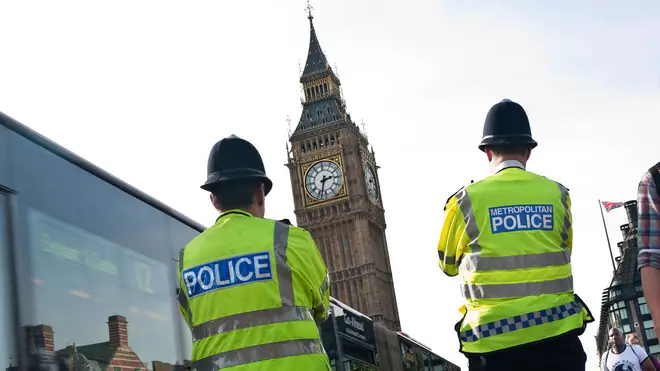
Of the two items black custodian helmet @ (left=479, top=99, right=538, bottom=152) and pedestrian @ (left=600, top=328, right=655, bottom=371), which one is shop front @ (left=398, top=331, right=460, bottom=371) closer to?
pedestrian @ (left=600, top=328, right=655, bottom=371)

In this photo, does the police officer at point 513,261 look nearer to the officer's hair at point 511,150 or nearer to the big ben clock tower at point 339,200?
the officer's hair at point 511,150

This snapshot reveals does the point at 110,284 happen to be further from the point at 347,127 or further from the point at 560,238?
the point at 347,127

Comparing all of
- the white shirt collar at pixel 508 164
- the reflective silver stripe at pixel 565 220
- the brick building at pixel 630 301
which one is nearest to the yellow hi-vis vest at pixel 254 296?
the white shirt collar at pixel 508 164

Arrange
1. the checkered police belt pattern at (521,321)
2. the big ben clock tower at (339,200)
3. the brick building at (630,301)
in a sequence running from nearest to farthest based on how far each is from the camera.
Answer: the checkered police belt pattern at (521,321) < the brick building at (630,301) < the big ben clock tower at (339,200)

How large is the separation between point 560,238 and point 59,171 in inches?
121

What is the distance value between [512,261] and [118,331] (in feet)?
9.92

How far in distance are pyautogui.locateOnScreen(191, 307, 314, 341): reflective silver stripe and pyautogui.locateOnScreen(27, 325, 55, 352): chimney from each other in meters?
1.67

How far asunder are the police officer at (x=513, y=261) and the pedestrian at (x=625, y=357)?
7002 millimetres

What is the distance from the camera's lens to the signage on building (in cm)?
1194

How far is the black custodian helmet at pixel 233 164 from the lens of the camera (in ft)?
13.8

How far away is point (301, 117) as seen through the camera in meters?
77.9

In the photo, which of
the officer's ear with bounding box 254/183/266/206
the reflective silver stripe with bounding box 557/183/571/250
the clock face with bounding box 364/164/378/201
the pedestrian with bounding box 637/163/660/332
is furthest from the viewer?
the clock face with bounding box 364/164/378/201

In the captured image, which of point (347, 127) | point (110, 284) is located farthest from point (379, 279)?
point (110, 284)

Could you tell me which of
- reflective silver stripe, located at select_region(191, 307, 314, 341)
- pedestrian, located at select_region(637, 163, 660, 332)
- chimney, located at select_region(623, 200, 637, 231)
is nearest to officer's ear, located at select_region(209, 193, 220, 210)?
reflective silver stripe, located at select_region(191, 307, 314, 341)
